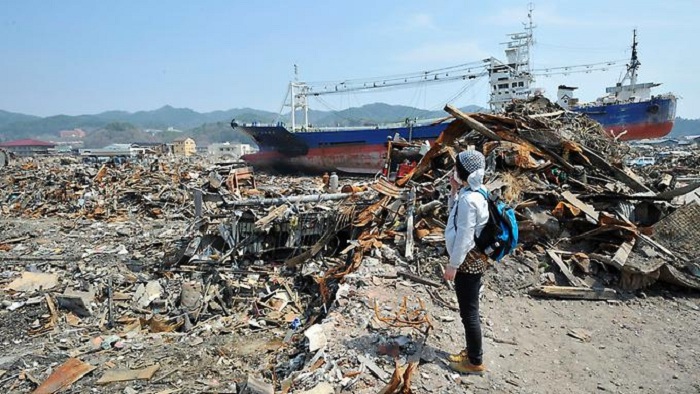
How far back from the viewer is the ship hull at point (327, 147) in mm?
24359

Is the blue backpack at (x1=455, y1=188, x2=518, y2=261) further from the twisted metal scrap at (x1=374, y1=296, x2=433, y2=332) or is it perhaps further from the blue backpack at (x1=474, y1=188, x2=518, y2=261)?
the twisted metal scrap at (x1=374, y1=296, x2=433, y2=332)

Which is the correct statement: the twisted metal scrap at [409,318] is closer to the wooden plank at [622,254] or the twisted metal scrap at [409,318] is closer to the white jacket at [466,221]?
the white jacket at [466,221]

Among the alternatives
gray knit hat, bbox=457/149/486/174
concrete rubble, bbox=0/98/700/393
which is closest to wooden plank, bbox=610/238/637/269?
concrete rubble, bbox=0/98/700/393

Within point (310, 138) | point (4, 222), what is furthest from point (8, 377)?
point (310, 138)

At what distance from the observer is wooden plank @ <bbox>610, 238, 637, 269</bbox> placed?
208 inches

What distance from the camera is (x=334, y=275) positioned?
645 cm

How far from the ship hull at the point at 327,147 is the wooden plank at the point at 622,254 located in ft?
55.7

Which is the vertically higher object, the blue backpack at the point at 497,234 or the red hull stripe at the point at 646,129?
the red hull stripe at the point at 646,129

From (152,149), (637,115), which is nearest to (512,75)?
(637,115)

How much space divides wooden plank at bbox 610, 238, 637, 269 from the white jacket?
3.19 meters

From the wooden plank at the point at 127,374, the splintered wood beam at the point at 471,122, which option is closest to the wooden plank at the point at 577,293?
the splintered wood beam at the point at 471,122

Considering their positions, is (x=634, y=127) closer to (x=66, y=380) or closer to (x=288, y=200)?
(x=288, y=200)

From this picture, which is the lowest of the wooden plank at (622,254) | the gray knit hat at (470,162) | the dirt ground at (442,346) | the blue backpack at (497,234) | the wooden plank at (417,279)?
the dirt ground at (442,346)

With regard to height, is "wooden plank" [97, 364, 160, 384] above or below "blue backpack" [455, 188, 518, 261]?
below
